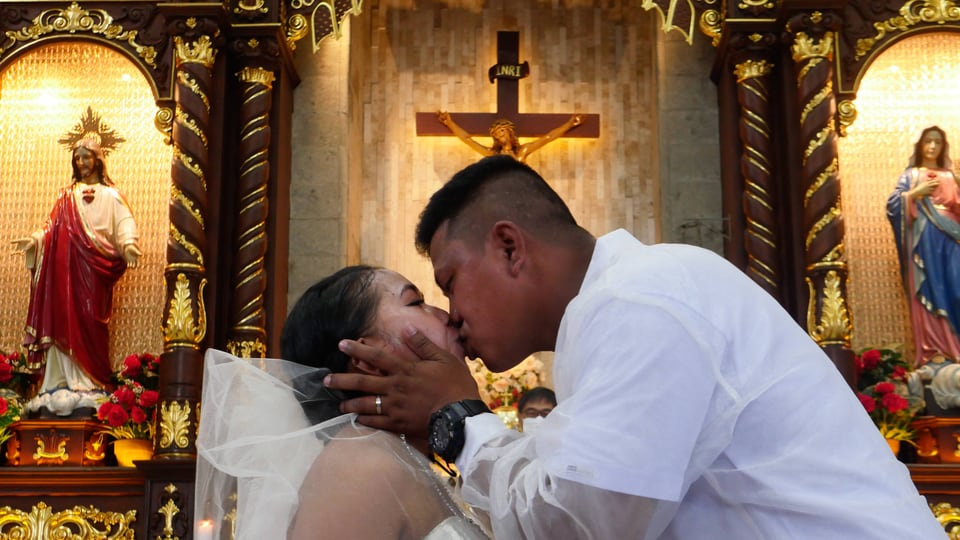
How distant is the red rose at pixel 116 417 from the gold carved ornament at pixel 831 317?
155 inches

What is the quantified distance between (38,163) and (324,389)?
606cm

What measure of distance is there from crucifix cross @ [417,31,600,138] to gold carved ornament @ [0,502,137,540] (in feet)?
11.5

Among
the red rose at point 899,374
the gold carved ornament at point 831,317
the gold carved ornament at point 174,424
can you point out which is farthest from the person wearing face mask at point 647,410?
the red rose at point 899,374

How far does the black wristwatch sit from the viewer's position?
2.38m

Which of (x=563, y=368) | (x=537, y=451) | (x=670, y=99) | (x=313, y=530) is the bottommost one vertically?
(x=313, y=530)

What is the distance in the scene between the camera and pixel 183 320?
7062 mm

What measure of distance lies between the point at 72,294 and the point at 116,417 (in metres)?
0.96

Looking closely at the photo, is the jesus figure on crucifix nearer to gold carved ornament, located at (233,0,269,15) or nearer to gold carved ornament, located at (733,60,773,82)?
gold carved ornament, located at (733,60,773,82)

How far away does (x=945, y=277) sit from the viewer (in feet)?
24.3

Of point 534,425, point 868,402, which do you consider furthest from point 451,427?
point 868,402

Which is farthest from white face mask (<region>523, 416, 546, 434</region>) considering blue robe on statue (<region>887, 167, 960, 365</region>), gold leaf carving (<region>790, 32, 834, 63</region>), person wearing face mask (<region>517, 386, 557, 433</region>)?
gold leaf carving (<region>790, 32, 834, 63</region>)

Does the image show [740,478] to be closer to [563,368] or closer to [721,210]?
[563,368]

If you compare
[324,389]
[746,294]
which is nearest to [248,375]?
[324,389]

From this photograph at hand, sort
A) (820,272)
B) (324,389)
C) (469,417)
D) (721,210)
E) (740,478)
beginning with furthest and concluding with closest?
(721,210)
(820,272)
(324,389)
(469,417)
(740,478)
